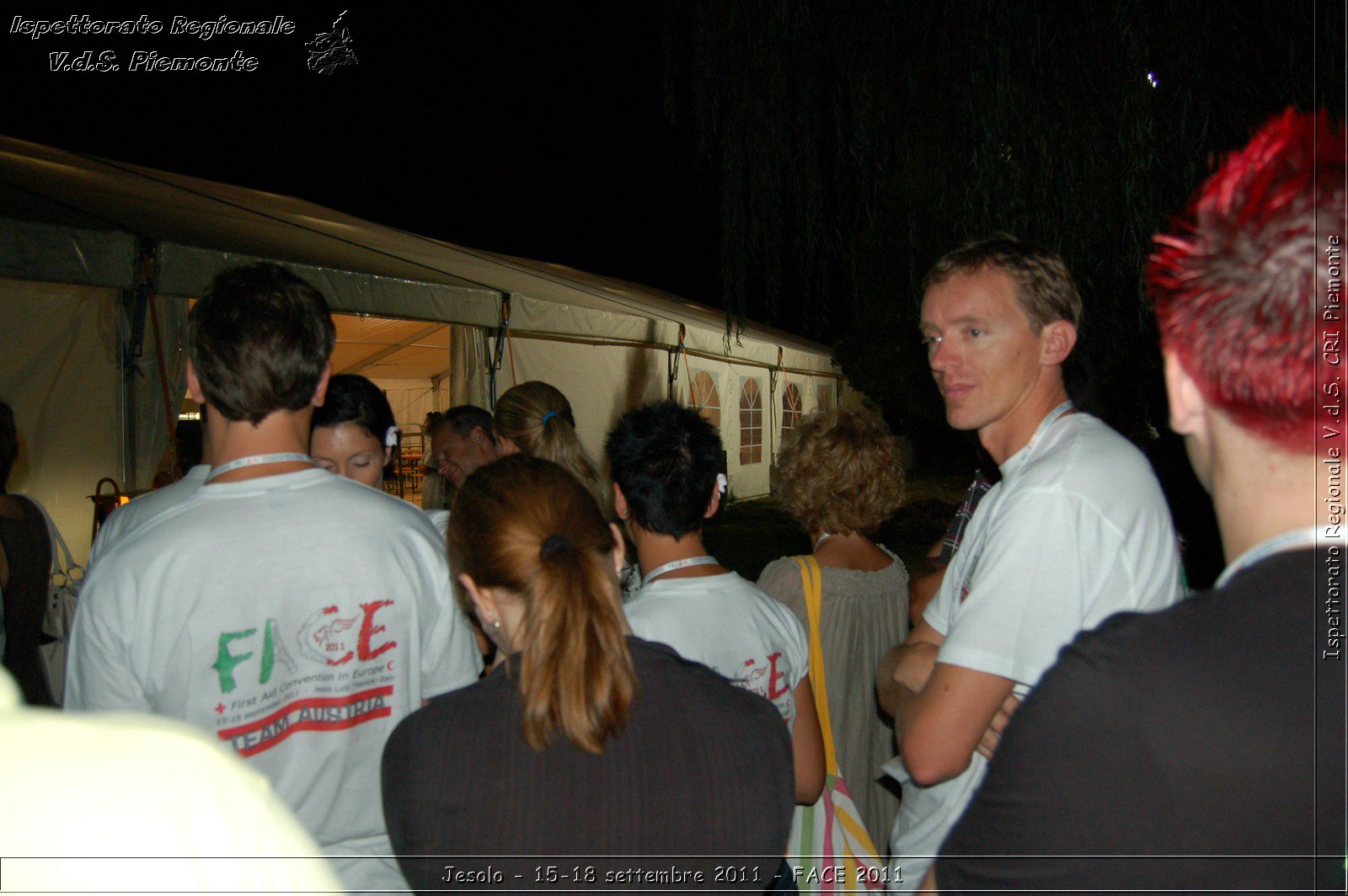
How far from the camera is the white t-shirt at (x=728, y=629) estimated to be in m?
2.01

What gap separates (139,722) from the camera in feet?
2.08

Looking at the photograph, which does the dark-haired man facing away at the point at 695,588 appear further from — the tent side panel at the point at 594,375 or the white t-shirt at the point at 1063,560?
the tent side panel at the point at 594,375

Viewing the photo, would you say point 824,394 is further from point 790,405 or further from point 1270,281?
point 1270,281

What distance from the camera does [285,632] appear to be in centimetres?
162

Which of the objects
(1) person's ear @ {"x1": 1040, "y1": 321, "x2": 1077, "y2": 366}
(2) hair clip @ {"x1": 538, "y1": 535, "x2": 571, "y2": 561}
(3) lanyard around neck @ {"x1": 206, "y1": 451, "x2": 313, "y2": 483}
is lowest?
(2) hair clip @ {"x1": 538, "y1": 535, "x2": 571, "y2": 561}

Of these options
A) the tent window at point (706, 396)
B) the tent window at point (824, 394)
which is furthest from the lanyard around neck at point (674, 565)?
the tent window at point (824, 394)

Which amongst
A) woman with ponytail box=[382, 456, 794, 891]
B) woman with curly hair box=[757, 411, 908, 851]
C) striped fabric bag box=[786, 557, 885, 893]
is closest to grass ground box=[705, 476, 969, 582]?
woman with curly hair box=[757, 411, 908, 851]

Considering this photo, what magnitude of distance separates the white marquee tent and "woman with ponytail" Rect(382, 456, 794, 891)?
4955 millimetres

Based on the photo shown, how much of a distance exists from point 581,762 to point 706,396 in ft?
42.4

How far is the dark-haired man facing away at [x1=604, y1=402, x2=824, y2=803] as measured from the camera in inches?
79.7

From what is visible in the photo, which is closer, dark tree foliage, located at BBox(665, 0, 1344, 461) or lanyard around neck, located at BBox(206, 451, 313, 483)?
lanyard around neck, located at BBox(206, 451, 313, 483)

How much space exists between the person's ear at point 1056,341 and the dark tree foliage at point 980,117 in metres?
0.94

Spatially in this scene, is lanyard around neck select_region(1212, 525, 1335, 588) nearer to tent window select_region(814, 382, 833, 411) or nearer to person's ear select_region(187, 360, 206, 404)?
person's ear select_region(187, 360, 206, 404)

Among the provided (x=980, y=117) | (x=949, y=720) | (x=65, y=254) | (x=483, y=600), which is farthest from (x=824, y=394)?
(x=483, y=600)
